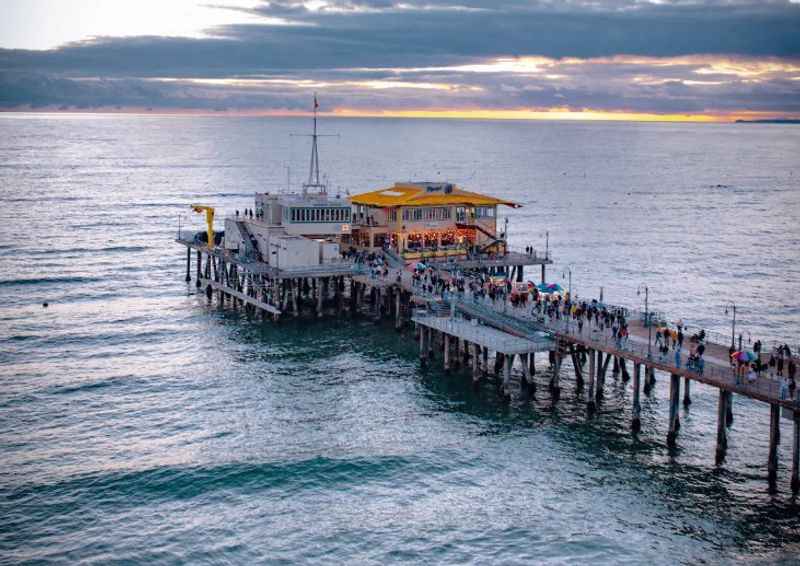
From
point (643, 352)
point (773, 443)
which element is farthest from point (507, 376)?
point (773, 443)

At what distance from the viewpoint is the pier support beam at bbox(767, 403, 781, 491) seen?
45188mm

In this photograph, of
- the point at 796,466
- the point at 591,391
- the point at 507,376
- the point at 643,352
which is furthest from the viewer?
the point at 507,376

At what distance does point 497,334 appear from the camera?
60.9m

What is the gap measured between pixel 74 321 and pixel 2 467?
30.9 metres

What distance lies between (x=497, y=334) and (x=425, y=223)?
30722 mm

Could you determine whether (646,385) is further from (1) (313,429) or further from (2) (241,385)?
(2) (241,385)

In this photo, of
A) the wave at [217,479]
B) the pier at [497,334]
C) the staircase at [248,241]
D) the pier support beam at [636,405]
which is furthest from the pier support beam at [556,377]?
the staircase at [248,241]

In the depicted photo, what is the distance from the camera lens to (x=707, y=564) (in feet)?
127

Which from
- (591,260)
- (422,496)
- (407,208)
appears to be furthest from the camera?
(591,260)

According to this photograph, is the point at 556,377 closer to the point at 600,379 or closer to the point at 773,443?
the point at 600,379

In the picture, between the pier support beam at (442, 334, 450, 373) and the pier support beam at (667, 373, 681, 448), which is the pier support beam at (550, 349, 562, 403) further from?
the pier support beam at (667, 373, 681, 448)

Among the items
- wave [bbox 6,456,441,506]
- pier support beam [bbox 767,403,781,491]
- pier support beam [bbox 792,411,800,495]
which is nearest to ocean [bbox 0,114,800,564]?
wave [bbox 6,456,441,506]

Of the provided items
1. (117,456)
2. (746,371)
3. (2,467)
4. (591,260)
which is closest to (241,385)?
(117,456)

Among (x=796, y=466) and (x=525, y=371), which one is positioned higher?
(x=525, y=371)
